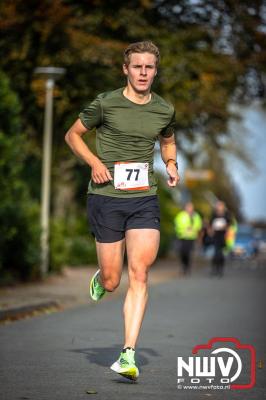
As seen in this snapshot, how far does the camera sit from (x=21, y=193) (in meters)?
17.2

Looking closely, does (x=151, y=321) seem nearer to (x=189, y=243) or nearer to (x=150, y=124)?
(x=150, y=124)

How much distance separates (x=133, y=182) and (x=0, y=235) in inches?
353

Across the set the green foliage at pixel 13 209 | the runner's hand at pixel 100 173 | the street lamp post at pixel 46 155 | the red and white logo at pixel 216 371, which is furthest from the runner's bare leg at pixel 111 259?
the street lamp post at pixel 46 155

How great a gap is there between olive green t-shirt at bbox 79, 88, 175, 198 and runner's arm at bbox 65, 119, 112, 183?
3.0 inches

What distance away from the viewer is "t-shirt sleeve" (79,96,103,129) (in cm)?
707

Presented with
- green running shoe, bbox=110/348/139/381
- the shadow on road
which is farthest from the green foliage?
green running shoe, bbox=110/348/139/381

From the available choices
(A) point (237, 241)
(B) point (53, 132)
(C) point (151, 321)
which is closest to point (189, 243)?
(B) point (53, 132)

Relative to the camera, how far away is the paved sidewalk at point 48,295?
12.6 m

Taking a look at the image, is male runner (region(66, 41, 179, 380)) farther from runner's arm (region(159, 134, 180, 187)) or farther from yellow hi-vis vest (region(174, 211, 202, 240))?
yellow hi-vis vest (region(174, 211, 202, 240))

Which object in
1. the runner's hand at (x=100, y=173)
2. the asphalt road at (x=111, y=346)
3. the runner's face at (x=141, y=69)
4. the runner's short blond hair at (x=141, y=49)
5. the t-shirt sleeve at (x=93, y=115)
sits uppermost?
the runner's short blond hair at (x=141, y=49)

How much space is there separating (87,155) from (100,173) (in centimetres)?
23

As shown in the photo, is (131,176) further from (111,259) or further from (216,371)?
(216,371)

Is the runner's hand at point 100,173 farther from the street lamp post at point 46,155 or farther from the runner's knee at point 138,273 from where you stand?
the street lamp post at point 46,155

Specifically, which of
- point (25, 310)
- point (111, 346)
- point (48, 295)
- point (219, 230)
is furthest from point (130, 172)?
point (219, 230)
